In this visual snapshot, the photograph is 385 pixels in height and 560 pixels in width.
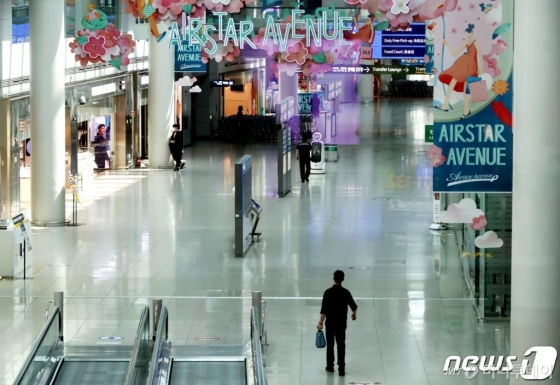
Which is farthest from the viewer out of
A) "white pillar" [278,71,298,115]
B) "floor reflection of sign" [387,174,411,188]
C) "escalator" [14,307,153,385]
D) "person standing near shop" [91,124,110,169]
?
"white pillar" [278,71,298,115]

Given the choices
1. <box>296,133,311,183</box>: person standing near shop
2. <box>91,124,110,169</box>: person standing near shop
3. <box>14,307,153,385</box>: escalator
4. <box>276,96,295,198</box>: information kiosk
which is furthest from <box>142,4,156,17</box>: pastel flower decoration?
<box>91,124,110,169</box>: person standing near shop

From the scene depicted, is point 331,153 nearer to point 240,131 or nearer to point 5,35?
point 240,131

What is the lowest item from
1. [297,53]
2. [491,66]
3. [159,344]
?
[159,344]

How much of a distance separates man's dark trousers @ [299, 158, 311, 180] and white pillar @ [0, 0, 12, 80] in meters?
8.87

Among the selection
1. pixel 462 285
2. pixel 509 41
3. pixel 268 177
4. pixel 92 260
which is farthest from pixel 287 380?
pixel 268 177

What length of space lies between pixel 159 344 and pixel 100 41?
4.13 metres

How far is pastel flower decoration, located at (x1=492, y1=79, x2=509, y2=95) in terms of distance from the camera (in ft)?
34.3

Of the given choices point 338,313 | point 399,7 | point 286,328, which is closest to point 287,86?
point 286,328

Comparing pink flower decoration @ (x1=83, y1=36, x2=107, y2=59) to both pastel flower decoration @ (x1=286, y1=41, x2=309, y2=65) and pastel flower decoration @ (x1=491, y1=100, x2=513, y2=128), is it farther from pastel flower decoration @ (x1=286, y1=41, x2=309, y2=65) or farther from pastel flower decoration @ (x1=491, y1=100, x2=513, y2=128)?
pastel flower decoration @ (x1=491, y1=100, x2=513, y2=128)

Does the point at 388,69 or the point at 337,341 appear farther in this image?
the point at 388,69

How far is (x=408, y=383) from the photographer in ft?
38.2

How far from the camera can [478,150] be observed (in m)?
10.5

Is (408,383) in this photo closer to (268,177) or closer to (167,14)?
(167,14)

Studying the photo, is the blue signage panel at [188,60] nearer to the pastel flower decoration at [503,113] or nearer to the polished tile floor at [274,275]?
the polished tile floor at [274,275]
